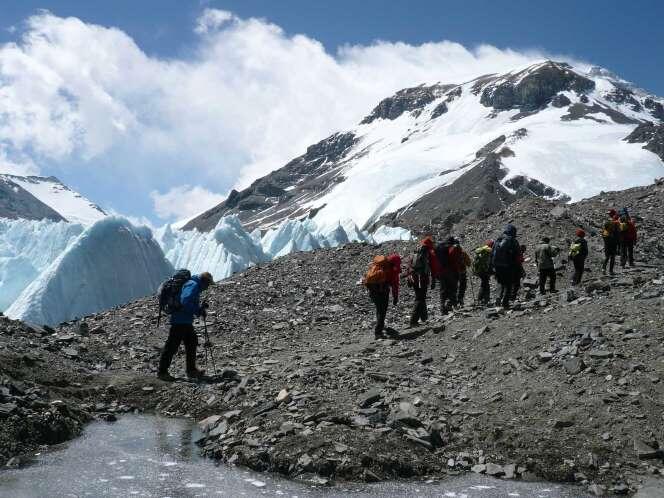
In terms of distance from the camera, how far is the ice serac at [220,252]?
122 ft

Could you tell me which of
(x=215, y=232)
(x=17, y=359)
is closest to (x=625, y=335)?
(x=17, y=359)

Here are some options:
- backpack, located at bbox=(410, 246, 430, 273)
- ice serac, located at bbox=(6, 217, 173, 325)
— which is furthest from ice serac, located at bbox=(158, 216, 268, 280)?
backpack, located at bbox=(410, 246, 430, 273)

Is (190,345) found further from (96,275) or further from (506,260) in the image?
(96,275)

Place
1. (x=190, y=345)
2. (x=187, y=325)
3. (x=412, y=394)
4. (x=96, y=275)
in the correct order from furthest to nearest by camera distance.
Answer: (x=96, y=275) < (x=190, y=345) < (x=187, y=325) < (x=412, y=394)

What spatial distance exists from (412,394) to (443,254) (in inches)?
259

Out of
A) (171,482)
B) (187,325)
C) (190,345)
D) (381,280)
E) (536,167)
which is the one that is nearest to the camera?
(171,482)

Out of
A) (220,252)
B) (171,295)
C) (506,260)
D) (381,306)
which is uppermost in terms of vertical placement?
(220,252)

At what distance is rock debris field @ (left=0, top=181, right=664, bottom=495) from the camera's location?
7031 mm

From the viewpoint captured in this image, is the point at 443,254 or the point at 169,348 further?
the point at 443,254

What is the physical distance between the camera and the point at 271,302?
783 inches

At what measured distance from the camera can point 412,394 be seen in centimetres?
884

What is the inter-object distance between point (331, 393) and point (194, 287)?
341cm

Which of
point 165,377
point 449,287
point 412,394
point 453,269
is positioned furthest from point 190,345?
point 453,269

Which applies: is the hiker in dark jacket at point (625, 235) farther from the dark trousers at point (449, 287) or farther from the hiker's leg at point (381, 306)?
the hiker's leg at point (381, 306)
